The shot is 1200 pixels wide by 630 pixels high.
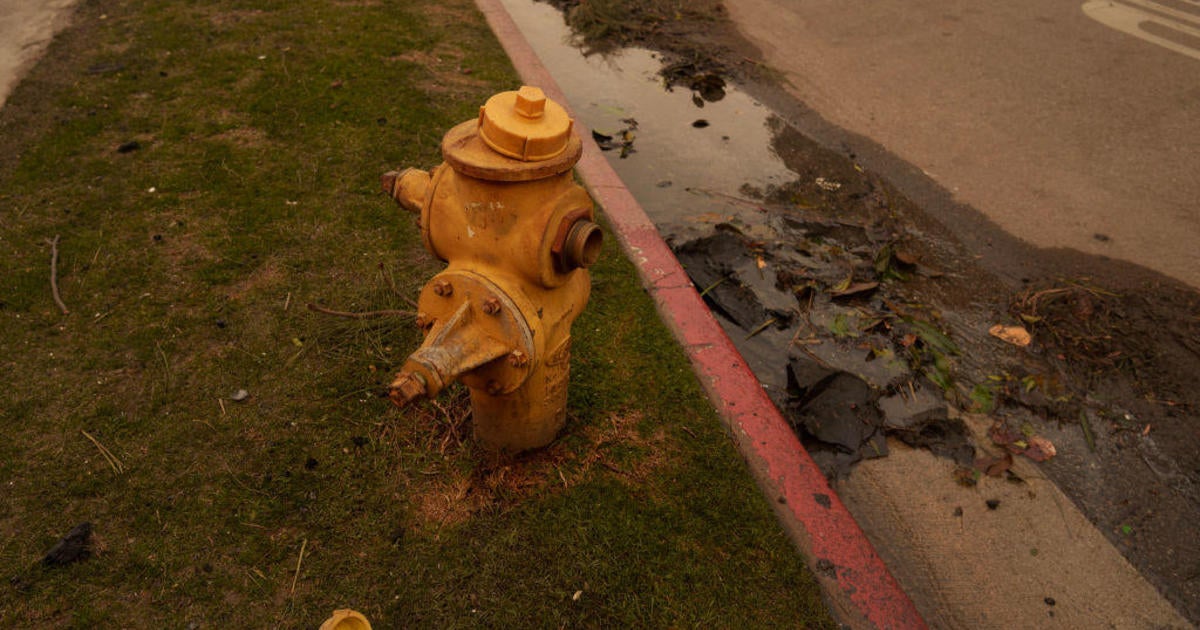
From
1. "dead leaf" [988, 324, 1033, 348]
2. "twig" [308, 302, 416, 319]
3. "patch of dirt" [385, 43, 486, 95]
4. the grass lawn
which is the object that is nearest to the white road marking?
"dead leaf" [988, 324, 1033, 348]

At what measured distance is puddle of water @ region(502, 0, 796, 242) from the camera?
4.67m

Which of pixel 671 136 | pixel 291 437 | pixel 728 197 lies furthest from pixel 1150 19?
pixel 291 437

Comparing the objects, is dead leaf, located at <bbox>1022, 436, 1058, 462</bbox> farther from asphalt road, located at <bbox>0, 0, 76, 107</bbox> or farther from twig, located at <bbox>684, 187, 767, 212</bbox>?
asphalt road, located at <bbox>0, 0, 76, 107</bbox>

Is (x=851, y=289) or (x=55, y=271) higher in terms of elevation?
(x=55, y=271)

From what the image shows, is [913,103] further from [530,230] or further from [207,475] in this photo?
[207,475]

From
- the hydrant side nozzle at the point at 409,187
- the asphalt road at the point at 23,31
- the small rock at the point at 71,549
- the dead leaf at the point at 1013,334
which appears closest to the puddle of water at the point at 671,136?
the dead leaf at the point at 1013,334

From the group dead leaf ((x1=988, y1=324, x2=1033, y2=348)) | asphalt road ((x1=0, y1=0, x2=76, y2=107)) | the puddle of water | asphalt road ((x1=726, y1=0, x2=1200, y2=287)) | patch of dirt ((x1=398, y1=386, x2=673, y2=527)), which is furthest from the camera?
asphalt road ((x1=0, y1=0, x2=76, y2=107))

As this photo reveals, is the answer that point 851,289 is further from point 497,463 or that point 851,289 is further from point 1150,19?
point 1150,19

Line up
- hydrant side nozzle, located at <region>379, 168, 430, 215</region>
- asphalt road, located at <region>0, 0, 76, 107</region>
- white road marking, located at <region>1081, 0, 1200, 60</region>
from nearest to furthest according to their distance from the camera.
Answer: hydrant side nozzle, located at <region>379, 168, 430, 215</region> → asphalt road, located at <region>0, 0, 76, 107</region> → white road marking, located at <region>1081, 0, 1200, 60</region>

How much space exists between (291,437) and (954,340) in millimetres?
3448

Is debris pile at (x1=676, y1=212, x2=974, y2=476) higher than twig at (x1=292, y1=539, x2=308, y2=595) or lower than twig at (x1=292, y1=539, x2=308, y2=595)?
lower

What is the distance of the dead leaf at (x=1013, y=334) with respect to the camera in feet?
12.5

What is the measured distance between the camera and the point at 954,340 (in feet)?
12.5

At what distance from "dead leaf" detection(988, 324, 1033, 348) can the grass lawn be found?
2.02m
